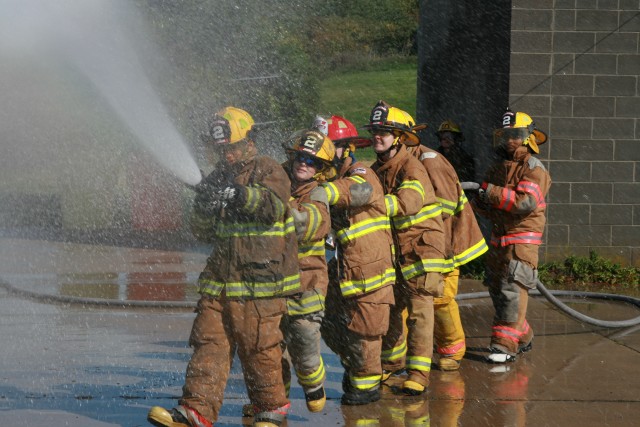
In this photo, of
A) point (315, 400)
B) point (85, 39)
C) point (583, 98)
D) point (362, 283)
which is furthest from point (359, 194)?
point (85, 39)

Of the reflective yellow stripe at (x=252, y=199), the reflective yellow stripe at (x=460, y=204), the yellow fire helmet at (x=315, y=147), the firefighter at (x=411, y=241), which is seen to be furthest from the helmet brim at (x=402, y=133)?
the reflective yellow stripe at (x=252, y=199)

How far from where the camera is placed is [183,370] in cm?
672

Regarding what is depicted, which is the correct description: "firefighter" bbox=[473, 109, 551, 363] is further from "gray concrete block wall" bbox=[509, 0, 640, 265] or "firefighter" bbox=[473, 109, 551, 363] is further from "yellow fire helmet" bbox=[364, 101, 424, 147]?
"gray concrete block wall" bbox=[509, 0, 640, 265]

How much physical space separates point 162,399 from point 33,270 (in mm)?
6159

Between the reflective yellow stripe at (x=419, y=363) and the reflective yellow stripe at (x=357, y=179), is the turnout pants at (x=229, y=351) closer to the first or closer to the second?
the reflective yellow stripe at (x=357, y=179)

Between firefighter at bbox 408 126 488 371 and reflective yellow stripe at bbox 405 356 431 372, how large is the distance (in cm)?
57

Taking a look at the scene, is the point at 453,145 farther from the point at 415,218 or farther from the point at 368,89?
the point at 368,89

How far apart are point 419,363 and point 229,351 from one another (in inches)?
55.4

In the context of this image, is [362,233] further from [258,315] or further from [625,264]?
[625,264]

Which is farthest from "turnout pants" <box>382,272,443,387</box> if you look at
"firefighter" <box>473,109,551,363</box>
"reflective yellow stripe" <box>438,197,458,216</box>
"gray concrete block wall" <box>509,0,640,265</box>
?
"gray concrete block wall" <box>509,0,640,265</box>

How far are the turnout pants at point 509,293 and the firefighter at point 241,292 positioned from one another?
2.26 metres

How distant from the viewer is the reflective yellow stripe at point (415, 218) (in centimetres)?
642

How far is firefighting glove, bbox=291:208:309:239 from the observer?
17.7 ft

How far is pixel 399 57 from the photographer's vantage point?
176 ft
